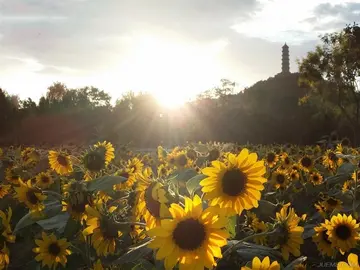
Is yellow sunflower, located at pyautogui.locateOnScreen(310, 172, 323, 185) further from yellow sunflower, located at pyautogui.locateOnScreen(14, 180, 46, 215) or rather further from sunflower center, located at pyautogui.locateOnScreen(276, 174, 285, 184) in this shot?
yellow sunflower, located at pyautogui.locateOnScreen(14, 180, 46, 215)

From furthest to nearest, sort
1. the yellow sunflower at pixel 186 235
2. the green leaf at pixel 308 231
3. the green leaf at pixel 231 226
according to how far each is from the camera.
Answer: the green leaf at pixel 308 231, the green leaf at pixel 231 226, the yellow sunflower at pixel 186 235

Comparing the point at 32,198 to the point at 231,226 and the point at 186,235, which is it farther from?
the point at 186,235

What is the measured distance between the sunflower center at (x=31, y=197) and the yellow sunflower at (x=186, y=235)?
157cm

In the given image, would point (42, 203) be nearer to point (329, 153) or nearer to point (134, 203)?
point (134, 203)

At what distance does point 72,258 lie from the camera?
3.43 metres

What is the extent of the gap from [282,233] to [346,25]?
25.9 m

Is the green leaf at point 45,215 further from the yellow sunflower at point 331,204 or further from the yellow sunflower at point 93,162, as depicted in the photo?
the yellow sunflower at point 331,204

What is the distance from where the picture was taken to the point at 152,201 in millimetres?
2195

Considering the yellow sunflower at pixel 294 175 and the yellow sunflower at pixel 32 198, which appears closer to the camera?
the yellow sunflower at pixel 32 198

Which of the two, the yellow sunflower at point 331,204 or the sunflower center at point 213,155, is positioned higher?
the sunflower center at point 213,155

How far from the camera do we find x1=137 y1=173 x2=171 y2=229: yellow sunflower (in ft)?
6.51

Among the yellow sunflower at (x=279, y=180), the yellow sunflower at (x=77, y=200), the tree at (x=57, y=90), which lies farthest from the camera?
the tree at (x=57, y=90)

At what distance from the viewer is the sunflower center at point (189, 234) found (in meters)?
1.85

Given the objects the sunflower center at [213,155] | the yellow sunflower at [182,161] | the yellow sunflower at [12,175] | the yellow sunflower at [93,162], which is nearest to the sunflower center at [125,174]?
the yellow sunflower at [93,162]
